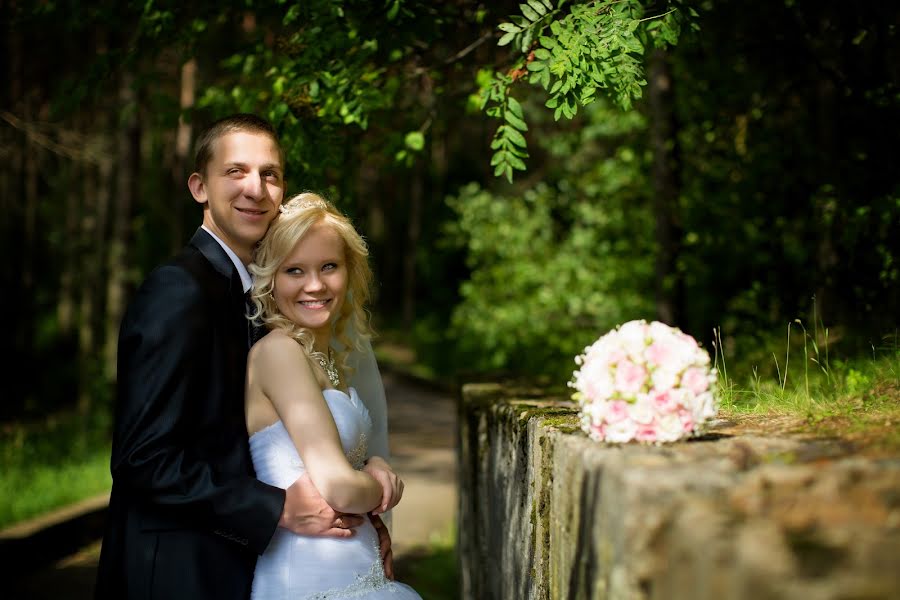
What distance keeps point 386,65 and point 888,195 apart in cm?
292

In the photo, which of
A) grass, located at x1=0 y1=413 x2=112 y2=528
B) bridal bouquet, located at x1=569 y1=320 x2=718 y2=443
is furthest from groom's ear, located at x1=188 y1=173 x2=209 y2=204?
grass, located at x1=0 y1=413 x2=112 y2=528

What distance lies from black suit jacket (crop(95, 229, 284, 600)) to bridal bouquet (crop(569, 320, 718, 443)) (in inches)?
41.5

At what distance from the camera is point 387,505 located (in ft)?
10.2

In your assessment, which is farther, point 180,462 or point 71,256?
point 71,256

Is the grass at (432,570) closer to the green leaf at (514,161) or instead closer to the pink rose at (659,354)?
the green leaf at (514,161)

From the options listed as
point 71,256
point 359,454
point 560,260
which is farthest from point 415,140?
point 71,256

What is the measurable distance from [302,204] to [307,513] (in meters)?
1.07

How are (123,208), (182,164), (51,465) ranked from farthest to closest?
1. (182,164)
2. (123,208)
3. (51,465)

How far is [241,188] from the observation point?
128 inches

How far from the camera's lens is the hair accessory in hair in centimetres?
323

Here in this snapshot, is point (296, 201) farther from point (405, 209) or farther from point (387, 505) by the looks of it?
point (405, 209)

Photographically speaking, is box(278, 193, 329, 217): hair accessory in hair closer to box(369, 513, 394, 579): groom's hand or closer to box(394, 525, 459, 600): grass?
box(369, 513, 394, 579): groom's hand

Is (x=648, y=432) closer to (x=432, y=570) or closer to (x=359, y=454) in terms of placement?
(x=359, y=454)

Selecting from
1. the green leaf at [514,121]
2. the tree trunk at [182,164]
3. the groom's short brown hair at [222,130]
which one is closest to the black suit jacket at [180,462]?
the groom's short brown hair at [222,130]
